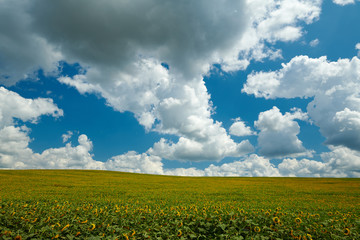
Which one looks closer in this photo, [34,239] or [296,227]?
[34,239]

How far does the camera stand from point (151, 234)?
706 centimetres

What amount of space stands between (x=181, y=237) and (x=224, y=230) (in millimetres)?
1526

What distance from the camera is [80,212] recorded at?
9.71 metres

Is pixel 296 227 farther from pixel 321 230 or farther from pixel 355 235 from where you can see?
pixel 355 235

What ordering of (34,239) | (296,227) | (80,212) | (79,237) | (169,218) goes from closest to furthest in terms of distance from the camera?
1. (34,239)
2. (79,237)
3. (296,227)
4. (169,218)
5. (80,212)

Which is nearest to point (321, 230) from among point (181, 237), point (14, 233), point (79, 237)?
point (181, 237)

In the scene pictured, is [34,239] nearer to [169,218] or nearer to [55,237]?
[55,237]

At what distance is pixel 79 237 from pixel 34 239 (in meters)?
1.16

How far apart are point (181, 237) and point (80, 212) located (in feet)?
18.8

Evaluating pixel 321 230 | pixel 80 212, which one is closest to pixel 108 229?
pixel 80 212

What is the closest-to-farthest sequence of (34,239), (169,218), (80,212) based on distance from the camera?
Answer: (34,239), (169,218), (80,212)

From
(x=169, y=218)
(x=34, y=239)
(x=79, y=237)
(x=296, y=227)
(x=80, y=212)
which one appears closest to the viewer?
(x=34, y=239)

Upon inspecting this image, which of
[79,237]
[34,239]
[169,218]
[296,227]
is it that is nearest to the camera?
[34,239]

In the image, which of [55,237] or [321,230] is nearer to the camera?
[55,237]
